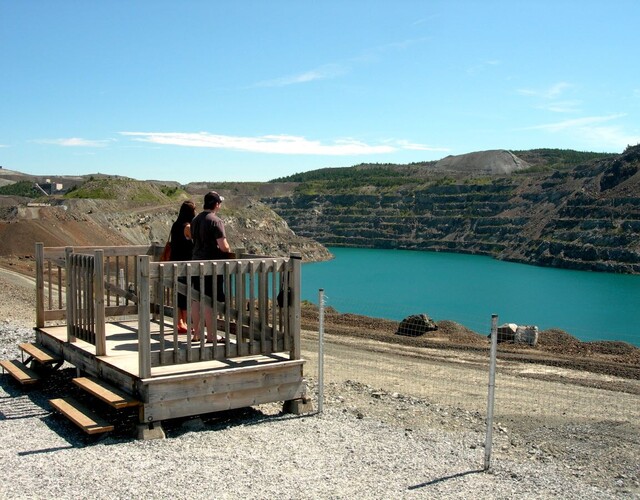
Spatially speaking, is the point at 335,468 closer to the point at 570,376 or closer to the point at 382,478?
the point at 382,478

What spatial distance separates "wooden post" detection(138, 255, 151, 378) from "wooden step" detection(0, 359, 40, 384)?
2.60 metres

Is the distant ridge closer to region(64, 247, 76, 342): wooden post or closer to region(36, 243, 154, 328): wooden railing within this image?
region(36, 243, 154, 328): wooden railing

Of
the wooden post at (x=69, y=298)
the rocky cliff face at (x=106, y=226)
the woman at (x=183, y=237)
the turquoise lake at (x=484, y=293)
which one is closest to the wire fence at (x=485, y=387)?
the woman at (x=183, y=237)

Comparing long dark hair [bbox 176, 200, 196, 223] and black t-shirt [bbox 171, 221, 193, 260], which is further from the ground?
long dark hair [bbox 176, 200, 196, 223]

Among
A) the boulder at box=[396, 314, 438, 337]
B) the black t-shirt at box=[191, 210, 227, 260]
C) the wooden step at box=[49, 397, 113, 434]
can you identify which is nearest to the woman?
the black t-shirt at box=[191, 210, 227, 260]

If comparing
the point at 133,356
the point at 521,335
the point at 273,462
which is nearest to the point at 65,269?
the point at 133,356

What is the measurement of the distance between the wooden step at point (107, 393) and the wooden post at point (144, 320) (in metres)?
0.32

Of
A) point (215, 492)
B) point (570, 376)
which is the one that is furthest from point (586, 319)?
point (215, 492)

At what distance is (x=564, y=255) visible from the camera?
262 feet

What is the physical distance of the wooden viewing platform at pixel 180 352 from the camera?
745cm

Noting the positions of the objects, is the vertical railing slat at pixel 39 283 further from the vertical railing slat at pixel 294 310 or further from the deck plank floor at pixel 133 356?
the vertical railing slat at pixel 294 310

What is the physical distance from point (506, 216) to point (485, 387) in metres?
94.3

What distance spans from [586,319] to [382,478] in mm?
34511

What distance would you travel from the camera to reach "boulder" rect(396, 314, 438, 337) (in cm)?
2116
